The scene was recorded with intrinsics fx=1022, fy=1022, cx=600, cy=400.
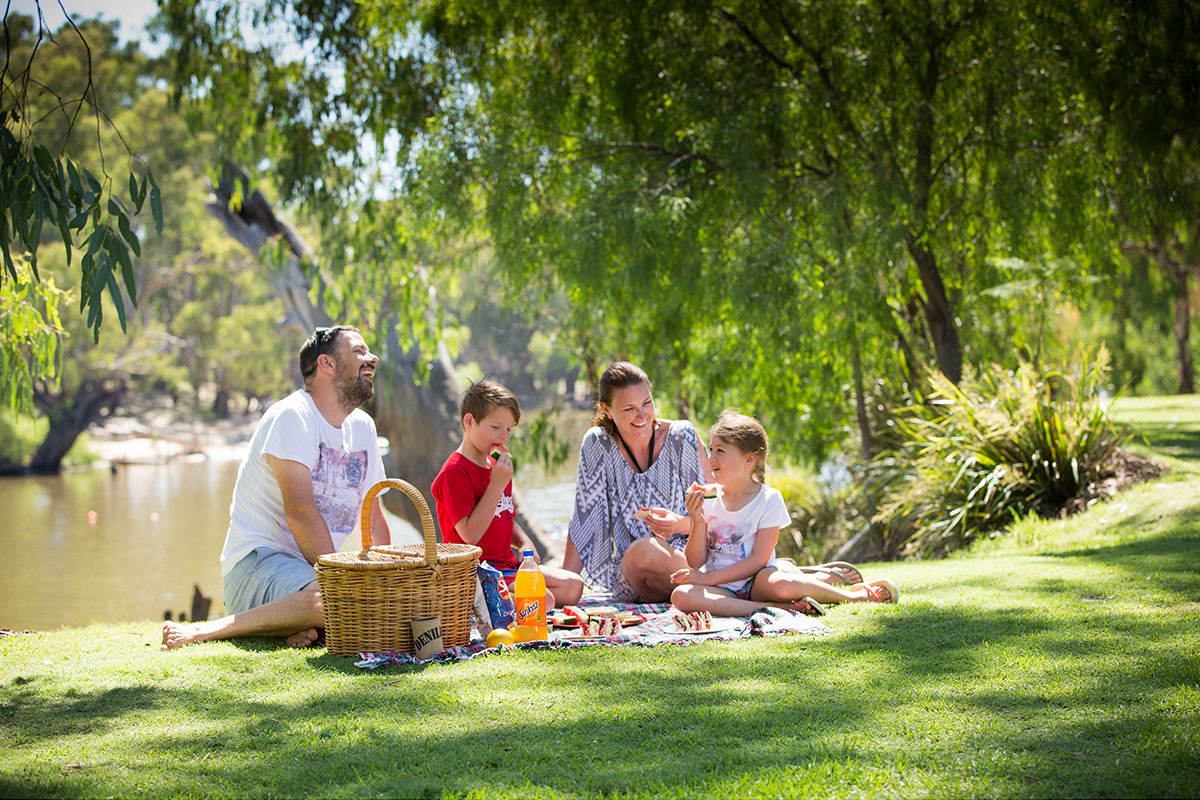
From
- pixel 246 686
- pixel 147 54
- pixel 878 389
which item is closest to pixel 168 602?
pixel 878 389

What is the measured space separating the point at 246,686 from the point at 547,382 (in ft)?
132

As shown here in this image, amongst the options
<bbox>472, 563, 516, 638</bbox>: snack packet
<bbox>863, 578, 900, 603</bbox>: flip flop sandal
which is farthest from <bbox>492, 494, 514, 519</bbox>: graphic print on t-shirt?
<bbox>863, 578, 900, 603</bbox>: flip flop sandal

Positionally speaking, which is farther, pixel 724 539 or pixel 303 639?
pixel 724 539

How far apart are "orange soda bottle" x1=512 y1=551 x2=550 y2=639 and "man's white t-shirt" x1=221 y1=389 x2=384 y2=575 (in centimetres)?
88

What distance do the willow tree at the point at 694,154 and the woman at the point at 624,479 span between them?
2.74 m

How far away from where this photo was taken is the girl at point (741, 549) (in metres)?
4.12

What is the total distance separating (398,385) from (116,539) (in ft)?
29.6

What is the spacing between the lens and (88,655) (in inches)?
149

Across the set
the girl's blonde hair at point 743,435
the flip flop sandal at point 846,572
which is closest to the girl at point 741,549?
the girl's blonde hair at point 743,435

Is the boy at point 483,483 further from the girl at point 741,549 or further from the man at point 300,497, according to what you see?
the girl at point 741,549

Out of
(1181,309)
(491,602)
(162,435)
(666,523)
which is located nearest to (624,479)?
(666,523)

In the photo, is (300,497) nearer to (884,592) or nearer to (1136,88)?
(884,592)

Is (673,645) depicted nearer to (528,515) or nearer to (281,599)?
(281,599)

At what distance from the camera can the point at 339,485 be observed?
4.26 meters
